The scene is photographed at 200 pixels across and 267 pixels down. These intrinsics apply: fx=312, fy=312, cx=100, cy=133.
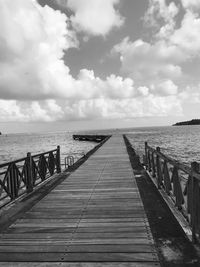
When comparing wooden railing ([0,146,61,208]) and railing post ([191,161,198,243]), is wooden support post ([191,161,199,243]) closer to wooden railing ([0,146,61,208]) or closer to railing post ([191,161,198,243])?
railing post ([191,161,198,243])

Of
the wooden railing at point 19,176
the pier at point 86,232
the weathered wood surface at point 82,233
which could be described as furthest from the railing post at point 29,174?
the weathered wood surface at point 82,233

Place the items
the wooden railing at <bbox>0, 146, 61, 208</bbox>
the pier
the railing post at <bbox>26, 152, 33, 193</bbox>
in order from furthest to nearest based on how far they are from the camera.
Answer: the railing post at <bbox>26, 152, 33, 193</bbox> → the wooden railing at <bbox>0, 146, 61, 208</bbox> → the pier

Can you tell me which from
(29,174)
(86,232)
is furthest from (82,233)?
(29,174)

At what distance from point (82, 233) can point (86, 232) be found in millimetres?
87

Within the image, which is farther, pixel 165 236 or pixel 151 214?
pixel 151 214

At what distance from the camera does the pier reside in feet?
14.4

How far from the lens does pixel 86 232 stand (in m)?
5.50

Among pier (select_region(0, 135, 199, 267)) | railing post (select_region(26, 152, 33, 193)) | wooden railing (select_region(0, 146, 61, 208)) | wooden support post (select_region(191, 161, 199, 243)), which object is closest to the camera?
pier (select_region(0, 135, 199, 267))

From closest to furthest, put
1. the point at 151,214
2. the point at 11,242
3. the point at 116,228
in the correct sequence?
the point at 11,242 < the point at 116,228 < the point at 151,214

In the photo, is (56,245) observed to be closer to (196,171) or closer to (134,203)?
(196,171)

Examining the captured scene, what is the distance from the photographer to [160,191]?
9.02m

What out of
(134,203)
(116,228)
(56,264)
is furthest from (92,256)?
(134,203)

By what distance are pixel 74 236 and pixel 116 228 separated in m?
0.82

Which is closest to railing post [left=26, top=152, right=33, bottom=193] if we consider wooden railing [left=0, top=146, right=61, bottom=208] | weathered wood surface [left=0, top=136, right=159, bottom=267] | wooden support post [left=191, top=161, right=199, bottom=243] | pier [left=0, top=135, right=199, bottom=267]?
wooden railing [left=0, top=146, right=61, bottom=208]
